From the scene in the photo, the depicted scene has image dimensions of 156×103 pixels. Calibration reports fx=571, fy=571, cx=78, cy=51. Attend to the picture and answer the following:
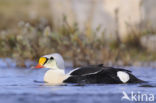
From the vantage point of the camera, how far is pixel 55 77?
9.72 metres

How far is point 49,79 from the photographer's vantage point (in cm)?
978

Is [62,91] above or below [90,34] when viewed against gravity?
below

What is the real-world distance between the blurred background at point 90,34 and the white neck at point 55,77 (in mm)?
1625

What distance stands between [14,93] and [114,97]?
1482 millimetres

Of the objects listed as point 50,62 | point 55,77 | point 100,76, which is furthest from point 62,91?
point 50,62

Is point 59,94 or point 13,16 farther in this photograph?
point 13,16

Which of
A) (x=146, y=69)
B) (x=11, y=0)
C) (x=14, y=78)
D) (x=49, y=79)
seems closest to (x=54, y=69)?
(x=49, y=79)

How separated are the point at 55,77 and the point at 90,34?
367 centimetres

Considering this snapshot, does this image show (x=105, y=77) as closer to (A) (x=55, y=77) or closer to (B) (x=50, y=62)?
(A) (x=55, y=77)

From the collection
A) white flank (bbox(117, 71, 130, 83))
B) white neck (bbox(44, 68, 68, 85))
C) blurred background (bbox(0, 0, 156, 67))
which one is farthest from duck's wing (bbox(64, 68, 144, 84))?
blurred background (bbox(0, 0, 156, 67))

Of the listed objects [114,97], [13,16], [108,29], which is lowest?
[114,97]

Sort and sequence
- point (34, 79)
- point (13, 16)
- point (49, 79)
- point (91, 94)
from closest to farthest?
point (91, 94) < point (49, 79) < point (34, 79) < point (13, 16)

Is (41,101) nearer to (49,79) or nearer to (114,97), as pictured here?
(114,97)

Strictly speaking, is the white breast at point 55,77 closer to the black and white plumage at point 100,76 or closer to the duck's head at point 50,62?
the duck's head at point 50,62
